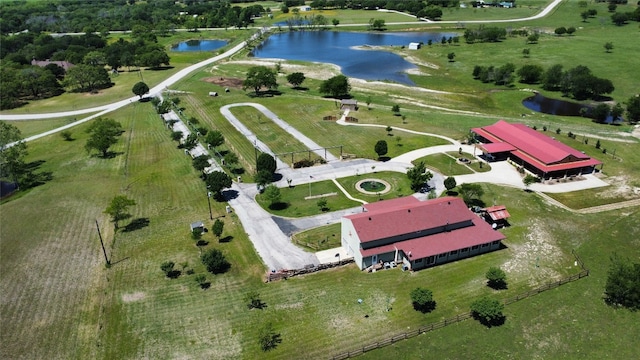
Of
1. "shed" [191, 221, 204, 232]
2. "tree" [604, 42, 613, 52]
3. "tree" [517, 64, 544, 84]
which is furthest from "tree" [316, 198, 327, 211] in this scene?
"tree" [604, 42, 613, 52]

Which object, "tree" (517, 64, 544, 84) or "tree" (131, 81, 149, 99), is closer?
"tree" (131, 81, 149, 99)

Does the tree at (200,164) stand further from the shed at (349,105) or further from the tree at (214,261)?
the shed at (349,105)

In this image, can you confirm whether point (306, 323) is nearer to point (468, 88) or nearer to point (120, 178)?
point (120, 178)

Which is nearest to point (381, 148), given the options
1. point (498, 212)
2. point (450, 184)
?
point (450, 184)

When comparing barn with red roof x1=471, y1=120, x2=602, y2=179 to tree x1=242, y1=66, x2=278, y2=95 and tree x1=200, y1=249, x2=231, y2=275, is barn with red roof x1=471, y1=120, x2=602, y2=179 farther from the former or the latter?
tree x1=242, y1=66, x2=278, y2=95

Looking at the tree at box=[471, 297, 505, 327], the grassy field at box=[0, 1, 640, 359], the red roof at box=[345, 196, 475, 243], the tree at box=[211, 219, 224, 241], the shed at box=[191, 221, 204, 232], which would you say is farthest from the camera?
the shed at box=[191, 221, 204, 232]

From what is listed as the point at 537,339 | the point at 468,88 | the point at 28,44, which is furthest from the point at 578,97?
the point at 28,44

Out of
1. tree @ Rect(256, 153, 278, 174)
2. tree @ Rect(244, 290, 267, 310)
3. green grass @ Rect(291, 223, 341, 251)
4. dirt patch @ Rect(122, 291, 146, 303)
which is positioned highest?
tree @ Rect(256, 153, 278, 174)

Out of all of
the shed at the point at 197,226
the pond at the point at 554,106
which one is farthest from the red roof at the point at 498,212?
the pond at the point at 554,106

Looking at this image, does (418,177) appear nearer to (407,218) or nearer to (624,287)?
(407,218)
